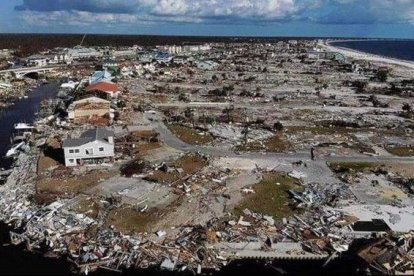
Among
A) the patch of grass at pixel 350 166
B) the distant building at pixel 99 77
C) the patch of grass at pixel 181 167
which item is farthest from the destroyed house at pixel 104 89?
the patch of grass at pixel 350 166

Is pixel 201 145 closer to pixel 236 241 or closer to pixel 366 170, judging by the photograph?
pixel 366 170

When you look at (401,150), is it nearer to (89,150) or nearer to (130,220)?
(130,220)

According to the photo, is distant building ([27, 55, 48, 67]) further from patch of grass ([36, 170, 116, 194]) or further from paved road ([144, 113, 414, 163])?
→ patch of grass ([36, 170, 116, 194])

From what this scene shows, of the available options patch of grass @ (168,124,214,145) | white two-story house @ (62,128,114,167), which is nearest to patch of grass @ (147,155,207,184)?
white two-story house @ (62,128,114,167)

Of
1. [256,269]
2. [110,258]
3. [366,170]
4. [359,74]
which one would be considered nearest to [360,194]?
[366,170]

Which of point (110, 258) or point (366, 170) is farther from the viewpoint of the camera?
point (366, 170)

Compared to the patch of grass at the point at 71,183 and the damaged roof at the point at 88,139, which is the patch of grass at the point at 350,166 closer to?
the patch of grass at the point at 71,183
